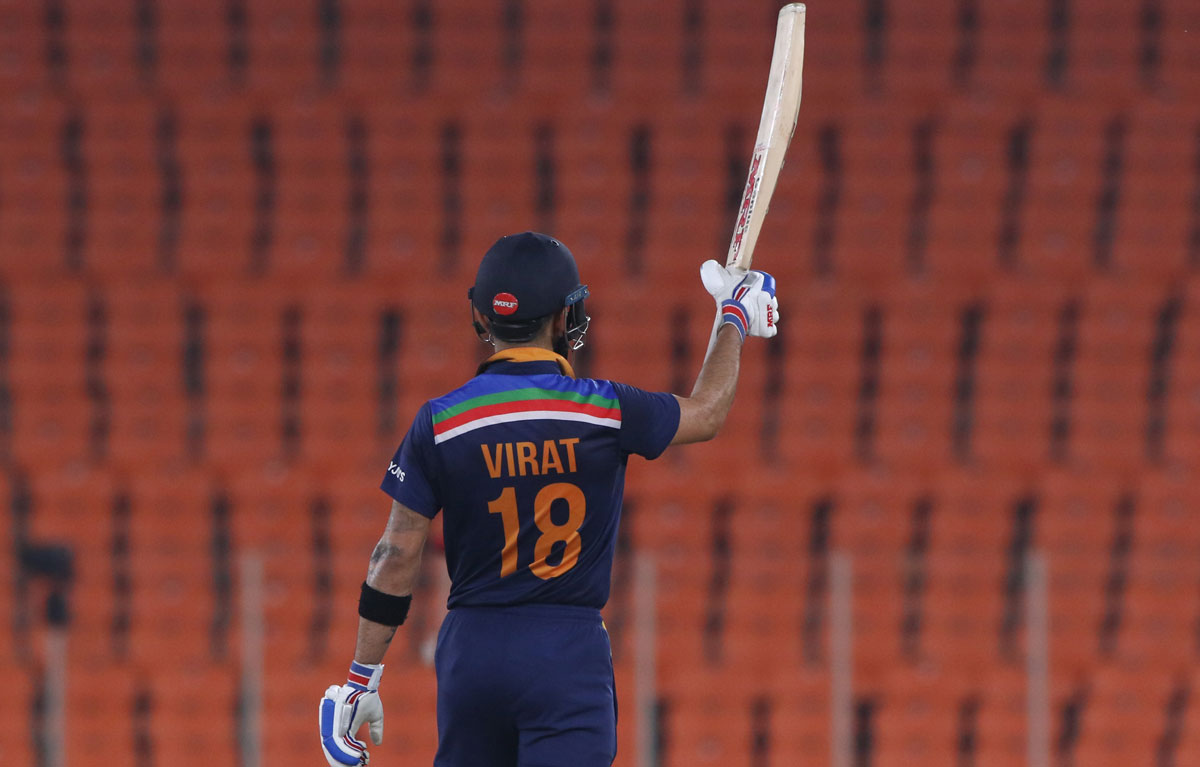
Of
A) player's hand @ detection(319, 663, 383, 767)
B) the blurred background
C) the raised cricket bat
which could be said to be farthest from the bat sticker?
the blurred background

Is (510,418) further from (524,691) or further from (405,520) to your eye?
(524,691)

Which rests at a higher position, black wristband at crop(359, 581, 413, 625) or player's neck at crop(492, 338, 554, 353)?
player's neck at crop(492, 338, 554, 353)

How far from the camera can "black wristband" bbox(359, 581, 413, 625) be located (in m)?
2.96

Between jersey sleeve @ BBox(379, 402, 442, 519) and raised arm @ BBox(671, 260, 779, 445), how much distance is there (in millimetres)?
476

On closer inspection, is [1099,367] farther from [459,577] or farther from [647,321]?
[459,577]

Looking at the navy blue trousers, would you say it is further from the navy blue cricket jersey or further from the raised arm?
the raised arm

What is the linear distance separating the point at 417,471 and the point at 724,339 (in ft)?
2.31

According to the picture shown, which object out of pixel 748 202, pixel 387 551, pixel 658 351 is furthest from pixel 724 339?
pixel 658 351

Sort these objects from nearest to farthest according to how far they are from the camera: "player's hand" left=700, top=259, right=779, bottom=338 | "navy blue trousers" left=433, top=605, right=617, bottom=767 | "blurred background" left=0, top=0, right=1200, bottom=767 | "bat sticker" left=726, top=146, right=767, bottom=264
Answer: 1. "navy blue trousers" left=433, top=605, right=617, bottom=767
2. "player's hand" left=700, top=259, right=779, bottom=338
3. "bat sticker" left=726, top=146, right=767, bottom=264
4. "blurred background" left=0, top=0, right=1200, bottom=767

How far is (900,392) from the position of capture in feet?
26.8

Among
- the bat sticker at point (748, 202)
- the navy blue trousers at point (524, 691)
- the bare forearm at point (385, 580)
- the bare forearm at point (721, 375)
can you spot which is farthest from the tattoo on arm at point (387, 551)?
the bat sticker at point (748, 202)

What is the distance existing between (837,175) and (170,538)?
4266 millimetres

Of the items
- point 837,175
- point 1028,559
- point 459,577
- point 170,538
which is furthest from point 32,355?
point 459,577

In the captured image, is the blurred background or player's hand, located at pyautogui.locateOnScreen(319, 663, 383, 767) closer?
player's hand, located at pyautogui.locateOnScreen(319, 663, 383, 767)
